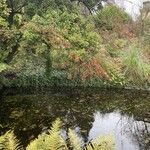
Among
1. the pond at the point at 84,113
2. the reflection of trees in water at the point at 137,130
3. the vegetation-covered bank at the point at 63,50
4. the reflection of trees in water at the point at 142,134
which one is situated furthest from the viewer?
the vegetation-covered bank at the point at 63,50

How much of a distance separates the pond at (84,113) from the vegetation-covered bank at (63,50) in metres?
0.84

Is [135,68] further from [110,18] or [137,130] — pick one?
[110,18]

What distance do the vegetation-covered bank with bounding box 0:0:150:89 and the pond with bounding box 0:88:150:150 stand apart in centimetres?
84

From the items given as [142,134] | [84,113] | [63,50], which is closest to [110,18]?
[63,50]

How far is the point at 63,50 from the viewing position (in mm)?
14695

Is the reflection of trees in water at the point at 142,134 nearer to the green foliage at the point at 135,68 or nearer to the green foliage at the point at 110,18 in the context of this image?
the green foliage at the point at 135,68

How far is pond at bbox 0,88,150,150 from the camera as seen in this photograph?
454 inches

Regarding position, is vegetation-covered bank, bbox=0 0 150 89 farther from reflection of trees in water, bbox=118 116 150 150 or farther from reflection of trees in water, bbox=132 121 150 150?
reflection of trees in water, bbox=132 121 150 150

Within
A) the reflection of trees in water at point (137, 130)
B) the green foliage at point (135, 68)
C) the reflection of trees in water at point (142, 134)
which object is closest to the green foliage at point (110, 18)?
the green foliage at point (135, 68)

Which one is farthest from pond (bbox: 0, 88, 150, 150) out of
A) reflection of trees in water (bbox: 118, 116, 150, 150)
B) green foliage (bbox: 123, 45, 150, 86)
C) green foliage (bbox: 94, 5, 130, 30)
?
green foliage (bbox: 94, 5, 130, 30)

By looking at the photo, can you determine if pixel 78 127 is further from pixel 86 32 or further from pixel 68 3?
pixel 68 3

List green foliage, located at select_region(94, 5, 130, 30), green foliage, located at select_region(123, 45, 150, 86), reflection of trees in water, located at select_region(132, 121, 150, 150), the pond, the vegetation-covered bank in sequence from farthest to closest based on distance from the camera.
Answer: green foliage, located at select_region(94, 5, 130, 30)
green foliage, located at select_region(123, 45, 150, 86)
the vegetation-covered bank
the pond
reflection of trees in water, located at select_region(132, 121, 150, 150)

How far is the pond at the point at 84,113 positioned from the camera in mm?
11523

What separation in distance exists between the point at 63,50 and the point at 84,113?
→ 265 cm
